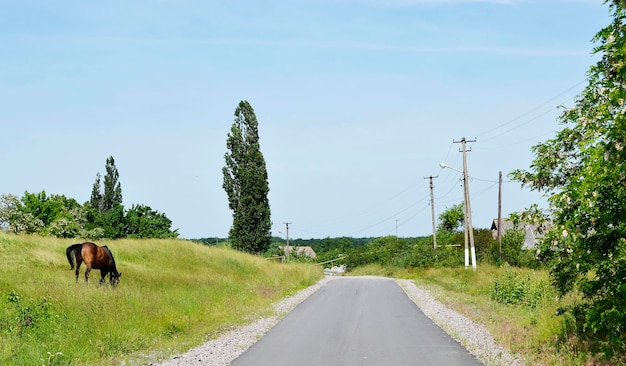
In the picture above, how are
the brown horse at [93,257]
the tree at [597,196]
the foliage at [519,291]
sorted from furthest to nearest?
1. the brown horse at [93,257]
2. the foliage at [519,291]
3. the tree at [597,196]

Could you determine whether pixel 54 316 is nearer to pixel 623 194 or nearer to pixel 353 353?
pixel 353 353

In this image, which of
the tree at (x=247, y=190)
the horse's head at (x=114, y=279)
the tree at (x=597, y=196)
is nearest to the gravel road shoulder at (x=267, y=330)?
the tree at (x=597, y=196)

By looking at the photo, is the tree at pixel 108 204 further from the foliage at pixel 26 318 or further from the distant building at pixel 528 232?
the foliage at pixel 26 318

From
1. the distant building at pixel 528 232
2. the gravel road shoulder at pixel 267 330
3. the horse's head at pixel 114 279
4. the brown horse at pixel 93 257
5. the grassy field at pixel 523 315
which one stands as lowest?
the gravel road shoulder at pixel 267 330

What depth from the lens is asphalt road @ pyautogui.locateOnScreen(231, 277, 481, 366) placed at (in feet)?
37.0

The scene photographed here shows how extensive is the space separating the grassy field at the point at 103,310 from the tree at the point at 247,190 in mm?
24458

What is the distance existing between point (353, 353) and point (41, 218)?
249 feet

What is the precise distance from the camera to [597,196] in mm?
8367

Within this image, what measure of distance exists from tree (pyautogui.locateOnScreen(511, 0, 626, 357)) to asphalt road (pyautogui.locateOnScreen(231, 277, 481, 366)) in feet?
8.16

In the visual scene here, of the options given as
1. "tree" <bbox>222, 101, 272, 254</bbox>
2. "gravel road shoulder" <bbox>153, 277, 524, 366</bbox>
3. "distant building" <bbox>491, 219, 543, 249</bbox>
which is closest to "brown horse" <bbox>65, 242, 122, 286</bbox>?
"gravel road shoulder" <bbox>153, 277, 524, 366</bbox>

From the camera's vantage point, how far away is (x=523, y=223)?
11.6m

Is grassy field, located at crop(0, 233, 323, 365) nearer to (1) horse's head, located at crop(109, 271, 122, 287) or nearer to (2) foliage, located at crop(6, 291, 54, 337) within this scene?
(2) foliage, located at crop(6, 291, 54, 337)

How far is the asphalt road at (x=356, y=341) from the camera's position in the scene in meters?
11.3

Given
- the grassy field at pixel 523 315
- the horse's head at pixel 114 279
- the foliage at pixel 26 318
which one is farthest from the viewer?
the horse's head at pixel 114 279
